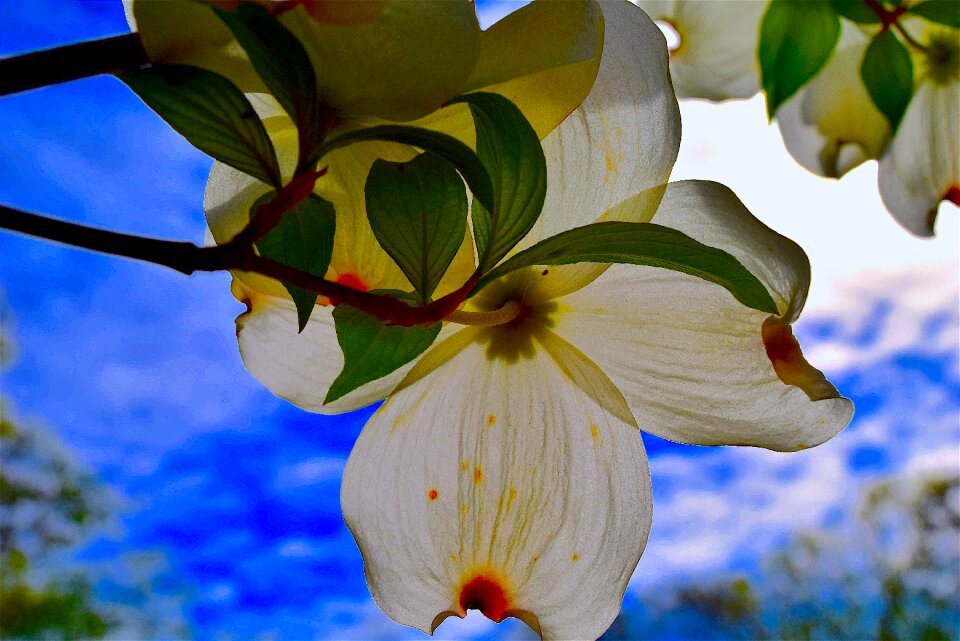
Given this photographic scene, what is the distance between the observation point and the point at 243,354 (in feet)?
1.37

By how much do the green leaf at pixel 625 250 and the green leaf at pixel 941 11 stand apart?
0.46 metres

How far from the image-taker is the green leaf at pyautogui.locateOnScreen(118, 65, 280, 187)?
0.25 m

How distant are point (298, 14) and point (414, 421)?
22 cm

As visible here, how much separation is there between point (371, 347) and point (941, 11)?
1.79 ft

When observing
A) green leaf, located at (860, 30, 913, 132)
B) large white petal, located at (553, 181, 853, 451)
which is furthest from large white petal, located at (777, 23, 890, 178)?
large white petal, located at (553, 181, 853, 451)

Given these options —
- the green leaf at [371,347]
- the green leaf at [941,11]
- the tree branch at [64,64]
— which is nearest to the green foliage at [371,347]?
the green leaf at [371,347]

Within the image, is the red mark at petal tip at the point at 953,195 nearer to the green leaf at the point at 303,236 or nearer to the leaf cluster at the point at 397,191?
the leaf cluster at the point at 397,191

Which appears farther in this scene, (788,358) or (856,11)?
(856,11)

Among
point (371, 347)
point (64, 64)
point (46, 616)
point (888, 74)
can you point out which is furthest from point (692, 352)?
point (46, 616)

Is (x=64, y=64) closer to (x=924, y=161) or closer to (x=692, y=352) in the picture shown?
(x=692, y=352)

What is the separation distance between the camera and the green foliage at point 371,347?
307 mm

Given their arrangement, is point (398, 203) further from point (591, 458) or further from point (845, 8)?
point (845, 8)

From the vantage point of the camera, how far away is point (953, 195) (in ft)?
2.35

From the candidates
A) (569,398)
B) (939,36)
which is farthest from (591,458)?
(939,36)
